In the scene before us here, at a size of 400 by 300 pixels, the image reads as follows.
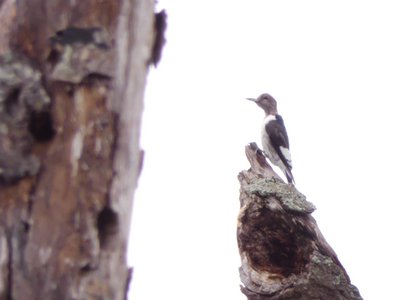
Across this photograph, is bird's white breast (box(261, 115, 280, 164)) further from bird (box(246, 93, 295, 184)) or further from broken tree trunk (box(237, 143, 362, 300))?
broken tree trunk (box(237, 143, 362, 300))

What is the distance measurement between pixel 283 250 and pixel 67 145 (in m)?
3.57

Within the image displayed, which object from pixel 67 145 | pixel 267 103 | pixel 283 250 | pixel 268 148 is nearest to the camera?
pixel 67 145

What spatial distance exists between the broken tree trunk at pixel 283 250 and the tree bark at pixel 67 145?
300cm

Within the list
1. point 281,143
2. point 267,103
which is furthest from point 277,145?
point 267,103

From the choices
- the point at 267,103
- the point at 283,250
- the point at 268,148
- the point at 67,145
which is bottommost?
the point at 67,145

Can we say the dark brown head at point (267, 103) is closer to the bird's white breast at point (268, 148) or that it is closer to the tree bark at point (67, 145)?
the bird's white breast at point (268, 148)

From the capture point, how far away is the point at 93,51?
2.78 metres

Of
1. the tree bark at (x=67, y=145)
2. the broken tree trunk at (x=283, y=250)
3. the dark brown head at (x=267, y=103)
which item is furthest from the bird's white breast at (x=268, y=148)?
the tree bark at (x=67, y=145)

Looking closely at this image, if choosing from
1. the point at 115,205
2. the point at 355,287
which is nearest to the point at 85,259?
the point at 115,205

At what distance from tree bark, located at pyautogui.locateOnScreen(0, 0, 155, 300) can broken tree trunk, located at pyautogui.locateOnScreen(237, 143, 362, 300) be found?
9.83 feet

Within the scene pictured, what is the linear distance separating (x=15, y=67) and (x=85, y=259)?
0.59 metres

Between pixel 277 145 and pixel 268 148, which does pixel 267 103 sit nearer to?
pixel 268 148

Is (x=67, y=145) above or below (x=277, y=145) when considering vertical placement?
below

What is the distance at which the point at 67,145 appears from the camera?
268 cm
